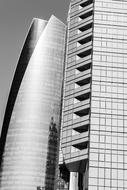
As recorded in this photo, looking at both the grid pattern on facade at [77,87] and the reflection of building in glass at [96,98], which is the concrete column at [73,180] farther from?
the grid pattern on facade at [77,87]

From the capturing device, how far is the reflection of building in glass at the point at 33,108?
158000 millimetres

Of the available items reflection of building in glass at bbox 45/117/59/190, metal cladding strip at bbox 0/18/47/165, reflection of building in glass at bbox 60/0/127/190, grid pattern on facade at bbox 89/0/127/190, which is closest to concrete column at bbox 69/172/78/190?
reflection of building in glass at bbox 60/0/127/190

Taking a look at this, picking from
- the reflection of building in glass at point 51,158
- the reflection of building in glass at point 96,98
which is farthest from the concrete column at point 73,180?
the reflection of building in glass at point 51,158

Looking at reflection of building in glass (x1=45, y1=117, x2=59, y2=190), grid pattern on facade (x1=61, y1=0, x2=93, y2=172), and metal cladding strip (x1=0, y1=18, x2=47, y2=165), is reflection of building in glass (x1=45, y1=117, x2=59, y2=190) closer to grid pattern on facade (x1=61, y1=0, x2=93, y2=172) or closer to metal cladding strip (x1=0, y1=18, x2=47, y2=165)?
metal cladding strip (x1=0, y1=18, x2=47, y2=165)

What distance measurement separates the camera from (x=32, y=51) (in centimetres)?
17800

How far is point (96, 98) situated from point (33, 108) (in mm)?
71517

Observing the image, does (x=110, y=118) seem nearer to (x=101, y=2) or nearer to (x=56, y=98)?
(x=101, y=2)

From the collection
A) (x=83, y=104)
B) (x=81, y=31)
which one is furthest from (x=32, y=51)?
(x=83, y=104)

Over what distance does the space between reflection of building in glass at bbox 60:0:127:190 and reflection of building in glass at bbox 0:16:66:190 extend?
57016 millimetres

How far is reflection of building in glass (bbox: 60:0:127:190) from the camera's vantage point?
91.8 m

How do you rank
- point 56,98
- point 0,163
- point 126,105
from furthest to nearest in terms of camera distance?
point 56,98 < point 0,163 < point 126,105

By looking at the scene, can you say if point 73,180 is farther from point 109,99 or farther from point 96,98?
point 109,99

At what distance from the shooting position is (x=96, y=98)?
3885 inches

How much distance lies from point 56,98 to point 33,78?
1176 cm
